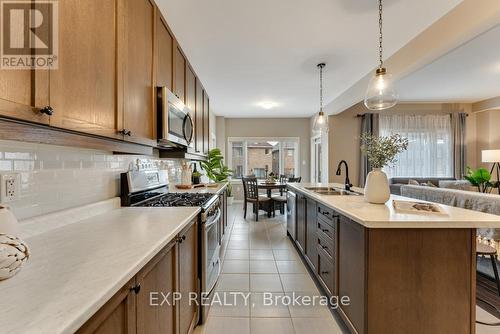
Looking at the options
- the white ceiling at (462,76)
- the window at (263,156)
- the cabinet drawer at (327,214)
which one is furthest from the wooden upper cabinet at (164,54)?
the window at (263,156)

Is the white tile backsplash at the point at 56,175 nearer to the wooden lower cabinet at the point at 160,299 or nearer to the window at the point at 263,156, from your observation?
the wooden lower cabinet at the point at 160,299

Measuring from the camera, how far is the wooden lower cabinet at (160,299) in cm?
73

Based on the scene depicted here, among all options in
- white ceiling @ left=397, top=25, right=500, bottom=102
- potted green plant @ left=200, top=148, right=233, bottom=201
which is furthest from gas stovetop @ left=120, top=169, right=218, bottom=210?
white ceiling @ left=397, top=25, right=500, bottom=102

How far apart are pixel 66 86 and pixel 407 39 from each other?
131 inches

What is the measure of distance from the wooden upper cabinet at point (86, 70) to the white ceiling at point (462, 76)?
133 inches

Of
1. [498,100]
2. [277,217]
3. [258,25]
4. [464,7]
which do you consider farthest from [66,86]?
[498,100]

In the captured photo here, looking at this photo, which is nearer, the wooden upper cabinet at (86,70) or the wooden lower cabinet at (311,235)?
the wooden upper cabinet at (86,70)

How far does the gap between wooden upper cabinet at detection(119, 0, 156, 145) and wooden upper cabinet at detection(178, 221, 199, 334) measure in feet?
2.33

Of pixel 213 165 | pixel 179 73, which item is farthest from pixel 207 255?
pixel 213 165

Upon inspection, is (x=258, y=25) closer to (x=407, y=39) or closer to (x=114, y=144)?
(x=407, y=39)

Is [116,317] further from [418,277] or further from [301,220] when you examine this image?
[301,220]

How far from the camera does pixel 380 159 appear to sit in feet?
6.55

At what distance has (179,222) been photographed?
1369 millimetres

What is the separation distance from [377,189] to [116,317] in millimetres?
1877
